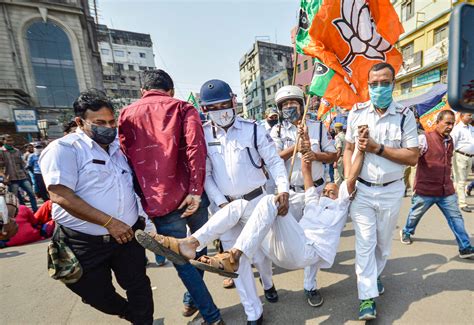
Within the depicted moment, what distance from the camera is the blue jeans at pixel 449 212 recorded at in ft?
9.07

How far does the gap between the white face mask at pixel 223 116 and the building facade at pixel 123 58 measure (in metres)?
46.2

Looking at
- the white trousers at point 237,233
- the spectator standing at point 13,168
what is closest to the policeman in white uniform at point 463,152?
the white trousers at point 237,233

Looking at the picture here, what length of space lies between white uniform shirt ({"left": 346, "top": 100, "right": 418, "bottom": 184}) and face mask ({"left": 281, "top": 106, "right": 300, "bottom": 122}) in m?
0.79

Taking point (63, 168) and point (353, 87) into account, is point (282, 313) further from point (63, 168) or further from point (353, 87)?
point (353, 87)

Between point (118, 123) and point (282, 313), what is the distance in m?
2.15

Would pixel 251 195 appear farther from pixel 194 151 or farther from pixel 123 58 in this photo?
pixel 123 58

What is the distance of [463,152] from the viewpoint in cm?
447

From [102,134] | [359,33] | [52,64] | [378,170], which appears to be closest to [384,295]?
[378,170]

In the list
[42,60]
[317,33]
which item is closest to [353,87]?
[317,33]

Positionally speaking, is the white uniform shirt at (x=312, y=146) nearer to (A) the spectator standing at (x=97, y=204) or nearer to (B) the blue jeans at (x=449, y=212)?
(B) the blue jeans at (x=449, y=212)

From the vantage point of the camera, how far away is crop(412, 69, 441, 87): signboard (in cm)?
1484

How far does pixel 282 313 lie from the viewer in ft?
7.20

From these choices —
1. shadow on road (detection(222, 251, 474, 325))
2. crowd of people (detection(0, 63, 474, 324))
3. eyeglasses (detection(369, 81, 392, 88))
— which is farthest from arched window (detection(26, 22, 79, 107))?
eyeglasses (detection(369, 81, 392, 88))

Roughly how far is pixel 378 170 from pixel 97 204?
7.11ft
